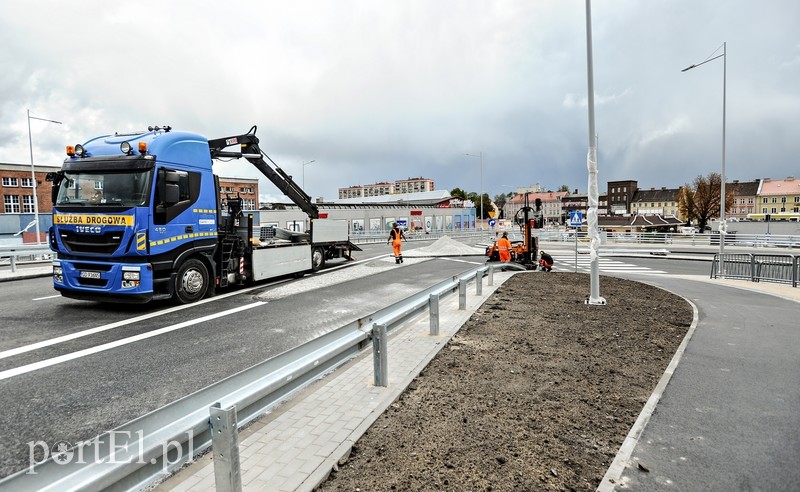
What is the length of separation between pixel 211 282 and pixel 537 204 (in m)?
11.9

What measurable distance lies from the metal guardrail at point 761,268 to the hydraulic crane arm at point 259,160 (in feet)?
50.4

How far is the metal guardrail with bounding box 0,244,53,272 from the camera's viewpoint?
1612cm

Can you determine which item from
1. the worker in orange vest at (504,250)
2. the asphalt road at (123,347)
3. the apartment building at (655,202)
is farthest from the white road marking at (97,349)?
the apartment building at (655,202)

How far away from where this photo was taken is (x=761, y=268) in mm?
16172

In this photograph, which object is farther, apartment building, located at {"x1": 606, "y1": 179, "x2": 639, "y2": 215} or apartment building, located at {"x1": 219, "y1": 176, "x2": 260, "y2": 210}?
apartment building, located at {"x1": 606, "y1": 179, "x2": 639, "y2": 215}

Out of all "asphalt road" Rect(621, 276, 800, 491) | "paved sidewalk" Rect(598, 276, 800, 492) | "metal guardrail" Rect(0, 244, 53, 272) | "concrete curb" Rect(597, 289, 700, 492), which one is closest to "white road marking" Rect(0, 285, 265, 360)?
"concrete curb" Rect(597, 289, 700, 492)

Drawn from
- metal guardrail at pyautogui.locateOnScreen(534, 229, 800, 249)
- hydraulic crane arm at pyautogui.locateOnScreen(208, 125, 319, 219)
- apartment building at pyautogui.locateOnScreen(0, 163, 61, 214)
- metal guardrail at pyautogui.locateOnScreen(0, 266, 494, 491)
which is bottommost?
metal guardrail at pyautogui.locateOnScreen(534, 229, 800, 249)

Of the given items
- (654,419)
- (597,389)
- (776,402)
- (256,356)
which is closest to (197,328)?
(256,356)

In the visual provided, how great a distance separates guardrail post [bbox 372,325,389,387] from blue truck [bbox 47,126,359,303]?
20.8 feet

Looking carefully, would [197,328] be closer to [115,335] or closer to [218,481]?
[115,335]

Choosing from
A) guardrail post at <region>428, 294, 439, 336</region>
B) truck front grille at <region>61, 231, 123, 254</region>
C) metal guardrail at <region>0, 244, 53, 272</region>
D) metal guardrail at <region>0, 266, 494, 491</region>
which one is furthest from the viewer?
metal guardrail at <region>0, 244, 53, 272</region>

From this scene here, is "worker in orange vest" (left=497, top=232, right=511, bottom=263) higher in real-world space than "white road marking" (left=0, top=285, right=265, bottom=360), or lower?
higher

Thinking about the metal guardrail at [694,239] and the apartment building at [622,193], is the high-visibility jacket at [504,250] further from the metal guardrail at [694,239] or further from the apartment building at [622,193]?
the apartment building at [622,193]

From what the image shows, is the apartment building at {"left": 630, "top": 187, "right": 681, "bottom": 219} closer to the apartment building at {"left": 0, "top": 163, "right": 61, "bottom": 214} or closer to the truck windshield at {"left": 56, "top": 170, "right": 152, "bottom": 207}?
the apartment building at {"left": 0, "top": 163, "right": 61, "bottom": 214}
